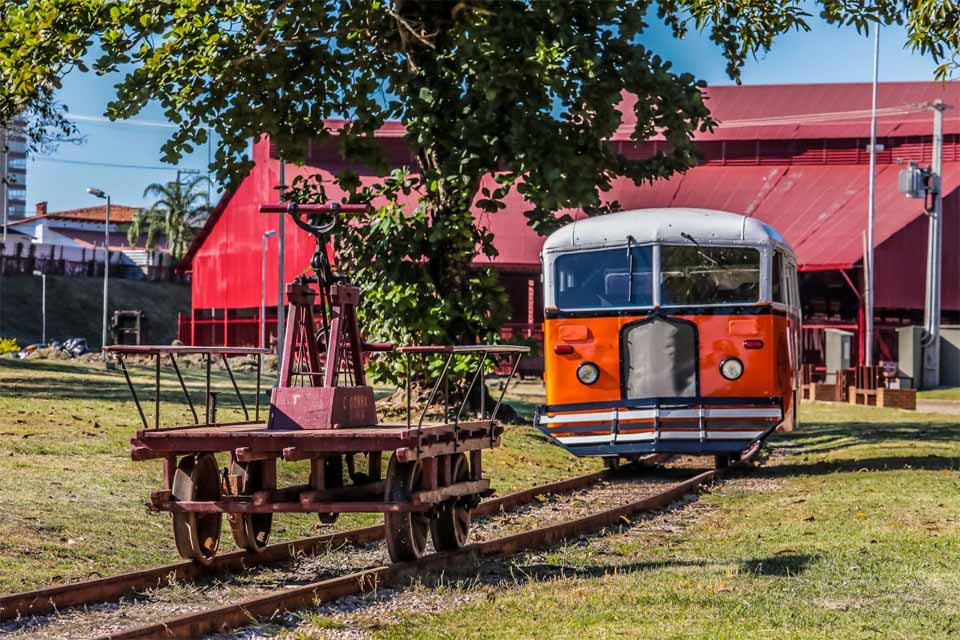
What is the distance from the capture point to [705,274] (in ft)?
56.6

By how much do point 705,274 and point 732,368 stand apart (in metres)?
1.23

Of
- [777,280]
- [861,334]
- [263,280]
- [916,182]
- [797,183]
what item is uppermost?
[797,183]

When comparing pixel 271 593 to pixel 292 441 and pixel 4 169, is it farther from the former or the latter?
pixel 4 169

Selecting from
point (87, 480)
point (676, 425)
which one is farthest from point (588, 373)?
point (87, 480)

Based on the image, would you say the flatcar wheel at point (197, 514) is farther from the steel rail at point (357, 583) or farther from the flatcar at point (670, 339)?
the flatcar at point (670, 339)

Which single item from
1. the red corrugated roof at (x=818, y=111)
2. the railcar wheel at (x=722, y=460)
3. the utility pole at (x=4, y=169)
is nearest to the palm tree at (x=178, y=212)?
the utility pole at (x=4, y=169)

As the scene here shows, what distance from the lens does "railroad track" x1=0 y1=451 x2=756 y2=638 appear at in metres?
7.64

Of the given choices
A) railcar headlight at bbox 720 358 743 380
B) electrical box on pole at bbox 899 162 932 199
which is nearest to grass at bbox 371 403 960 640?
railcar headlight at bbox 720 358 743 380

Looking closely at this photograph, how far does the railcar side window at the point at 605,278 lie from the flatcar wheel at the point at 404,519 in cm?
763

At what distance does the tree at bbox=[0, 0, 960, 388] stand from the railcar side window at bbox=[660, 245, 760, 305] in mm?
2093

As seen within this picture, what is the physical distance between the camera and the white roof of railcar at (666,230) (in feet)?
56.7

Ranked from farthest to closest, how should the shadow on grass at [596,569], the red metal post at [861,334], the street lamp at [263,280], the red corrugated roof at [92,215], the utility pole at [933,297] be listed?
the red corrugated roof at [92,215] < the street lamp at [263,280] < the red metal post at [861,334] < the utility pole at [933,297] < the shadow on grass at [596,569]

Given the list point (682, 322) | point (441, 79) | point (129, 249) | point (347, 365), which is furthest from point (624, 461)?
point (129, 249)

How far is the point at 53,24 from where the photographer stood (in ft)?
56.0
